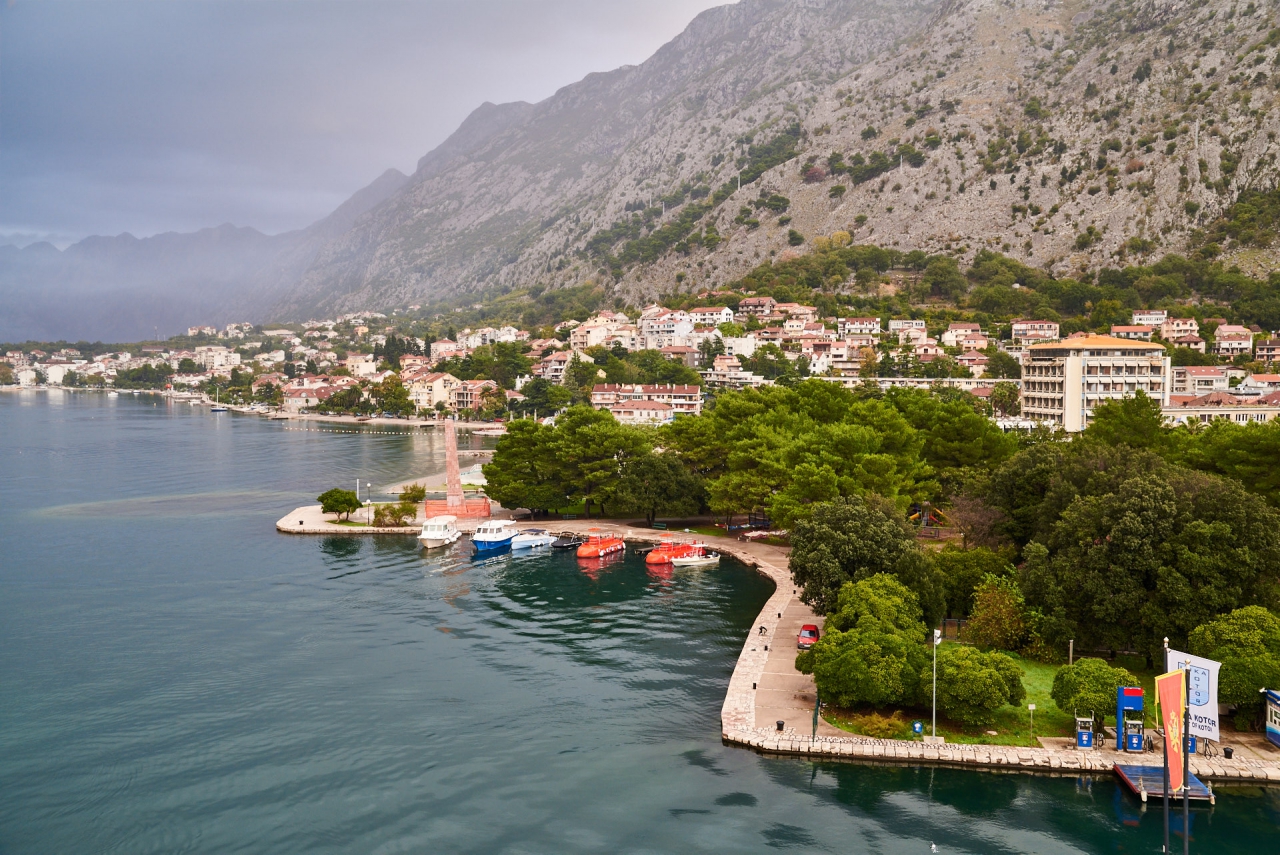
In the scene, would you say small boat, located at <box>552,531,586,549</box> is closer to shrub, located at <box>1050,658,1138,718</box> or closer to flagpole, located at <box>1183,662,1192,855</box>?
shrub, located at <box>1050,658,1138,718</box>

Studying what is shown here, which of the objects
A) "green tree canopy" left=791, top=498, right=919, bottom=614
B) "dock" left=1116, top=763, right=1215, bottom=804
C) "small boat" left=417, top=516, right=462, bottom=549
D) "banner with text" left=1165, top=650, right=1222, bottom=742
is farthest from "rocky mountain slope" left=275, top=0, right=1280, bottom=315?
"dock" left=1116, top=763, right=1215, bottom=804

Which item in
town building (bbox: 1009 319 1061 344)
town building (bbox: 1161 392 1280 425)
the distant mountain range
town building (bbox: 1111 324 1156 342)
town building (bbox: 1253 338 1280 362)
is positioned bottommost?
town building (bbox: 1161 392 1280 425)

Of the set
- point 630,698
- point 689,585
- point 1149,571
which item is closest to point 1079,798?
point 1149,571

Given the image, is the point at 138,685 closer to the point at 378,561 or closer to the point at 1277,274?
the point at 378,561

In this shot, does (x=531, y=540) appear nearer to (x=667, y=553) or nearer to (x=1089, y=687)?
(x=667, y=553)

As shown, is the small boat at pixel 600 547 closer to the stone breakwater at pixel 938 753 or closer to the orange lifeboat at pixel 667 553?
the orange lifeboat at pixel 667 553

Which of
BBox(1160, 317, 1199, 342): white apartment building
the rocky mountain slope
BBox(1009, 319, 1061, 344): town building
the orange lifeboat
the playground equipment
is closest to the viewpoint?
the playground equipment
